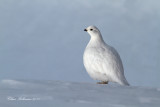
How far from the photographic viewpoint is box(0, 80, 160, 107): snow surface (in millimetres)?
5480

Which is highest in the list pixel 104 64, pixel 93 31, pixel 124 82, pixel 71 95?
pixel 93 31

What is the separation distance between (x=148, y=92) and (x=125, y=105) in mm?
1395

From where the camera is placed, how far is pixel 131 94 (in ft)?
21.1

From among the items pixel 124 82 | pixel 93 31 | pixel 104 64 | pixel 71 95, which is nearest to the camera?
pixel 71 95

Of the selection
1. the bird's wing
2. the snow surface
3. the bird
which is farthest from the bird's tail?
the snow surface

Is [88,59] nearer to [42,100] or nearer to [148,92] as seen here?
[148,92]

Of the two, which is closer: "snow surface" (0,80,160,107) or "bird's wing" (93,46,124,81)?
"snow surface" (0,80,160,107)

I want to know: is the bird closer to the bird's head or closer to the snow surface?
the bird's head

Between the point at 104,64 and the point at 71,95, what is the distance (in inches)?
100

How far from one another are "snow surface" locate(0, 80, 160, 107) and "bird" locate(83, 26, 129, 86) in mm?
1234

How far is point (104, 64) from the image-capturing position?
329 inches

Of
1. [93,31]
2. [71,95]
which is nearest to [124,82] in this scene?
[93,31]

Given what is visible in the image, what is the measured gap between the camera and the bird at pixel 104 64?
27.3 ft

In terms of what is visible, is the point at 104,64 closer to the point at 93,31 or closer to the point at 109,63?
the point at 109,63
